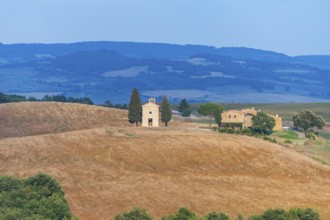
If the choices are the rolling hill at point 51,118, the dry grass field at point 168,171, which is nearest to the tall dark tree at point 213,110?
the rolling hill at point 51,118

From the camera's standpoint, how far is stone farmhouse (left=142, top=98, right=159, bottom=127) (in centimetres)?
12350

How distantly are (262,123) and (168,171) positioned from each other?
47.2 meters

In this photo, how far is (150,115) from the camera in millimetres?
124250

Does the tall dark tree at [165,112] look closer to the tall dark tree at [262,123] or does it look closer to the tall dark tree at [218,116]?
the tall dark tree at [218,116]

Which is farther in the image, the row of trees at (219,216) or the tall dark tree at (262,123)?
the tall dark tree at (262,123)

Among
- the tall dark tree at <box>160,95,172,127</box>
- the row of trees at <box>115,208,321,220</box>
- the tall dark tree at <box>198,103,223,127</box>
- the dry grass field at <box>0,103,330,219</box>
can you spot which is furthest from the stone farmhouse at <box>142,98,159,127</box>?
the row of trees at <box>115,208,321,220</box>

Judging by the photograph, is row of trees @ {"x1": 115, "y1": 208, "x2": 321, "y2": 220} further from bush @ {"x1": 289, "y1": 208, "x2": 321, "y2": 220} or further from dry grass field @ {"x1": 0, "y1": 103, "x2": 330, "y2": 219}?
dry grass field @ {"x1": 0, "y1": 103, "x2": 330, "y2": 219}

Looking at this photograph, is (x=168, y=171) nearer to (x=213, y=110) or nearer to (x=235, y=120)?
(x=235, y=120)

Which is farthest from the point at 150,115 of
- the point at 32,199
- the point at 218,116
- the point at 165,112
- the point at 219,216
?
the point at 219,216

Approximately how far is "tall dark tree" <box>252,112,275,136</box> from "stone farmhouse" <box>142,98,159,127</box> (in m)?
19.1

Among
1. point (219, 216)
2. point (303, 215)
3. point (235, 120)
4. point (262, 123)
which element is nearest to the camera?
point (219, 216)

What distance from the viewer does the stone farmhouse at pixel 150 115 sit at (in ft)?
405

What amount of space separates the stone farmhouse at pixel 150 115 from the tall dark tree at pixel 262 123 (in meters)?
19.1

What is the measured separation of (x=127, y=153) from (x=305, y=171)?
21.7 meters
